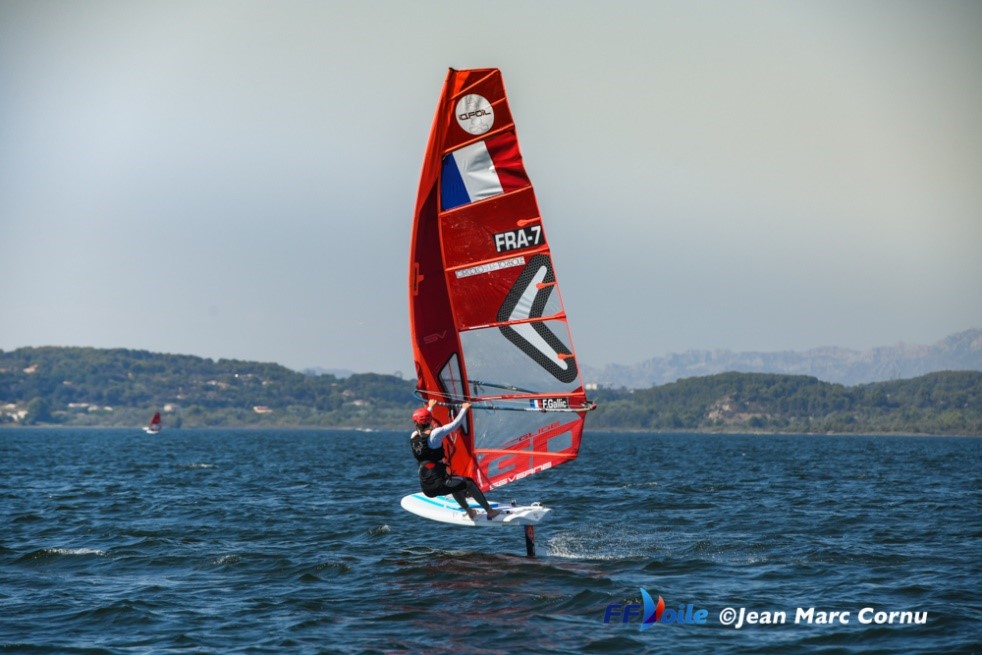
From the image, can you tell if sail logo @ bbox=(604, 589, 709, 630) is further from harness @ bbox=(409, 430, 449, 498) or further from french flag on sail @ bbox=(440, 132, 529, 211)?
french flag on sail @ bbox=(440, 132, 529, 211)

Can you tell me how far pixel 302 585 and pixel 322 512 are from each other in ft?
33.0

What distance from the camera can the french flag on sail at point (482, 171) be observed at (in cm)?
1694

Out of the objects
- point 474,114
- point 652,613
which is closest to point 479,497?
point 652,613

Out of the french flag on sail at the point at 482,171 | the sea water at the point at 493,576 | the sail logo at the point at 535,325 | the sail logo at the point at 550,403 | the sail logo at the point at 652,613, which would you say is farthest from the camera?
the sail logo at the point at 550,403

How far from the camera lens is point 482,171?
17062mm

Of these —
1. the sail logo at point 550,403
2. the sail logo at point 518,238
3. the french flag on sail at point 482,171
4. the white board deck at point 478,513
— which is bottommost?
the white board deck at point 478,513

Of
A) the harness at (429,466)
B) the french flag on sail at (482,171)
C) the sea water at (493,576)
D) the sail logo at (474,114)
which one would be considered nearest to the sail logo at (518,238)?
the french flag on sail at (482,171)

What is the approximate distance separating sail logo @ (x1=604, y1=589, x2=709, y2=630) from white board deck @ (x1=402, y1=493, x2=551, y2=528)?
8.87 feet

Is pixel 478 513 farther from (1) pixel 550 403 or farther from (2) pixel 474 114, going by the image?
(2) pixel 474 114

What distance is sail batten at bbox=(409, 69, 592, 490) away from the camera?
55.8 ft

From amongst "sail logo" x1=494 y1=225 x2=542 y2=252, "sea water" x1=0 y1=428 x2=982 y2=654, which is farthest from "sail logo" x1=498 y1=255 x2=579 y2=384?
"sea water" x1=0 y1=428 x2=982 y2=654

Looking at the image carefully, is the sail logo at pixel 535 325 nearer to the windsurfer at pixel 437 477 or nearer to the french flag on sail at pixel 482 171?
the french flag on sail at pixel 482 171

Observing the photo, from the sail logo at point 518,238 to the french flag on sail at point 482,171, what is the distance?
25.3 inches

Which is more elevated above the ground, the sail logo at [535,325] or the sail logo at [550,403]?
the sail logo at [535,325]
